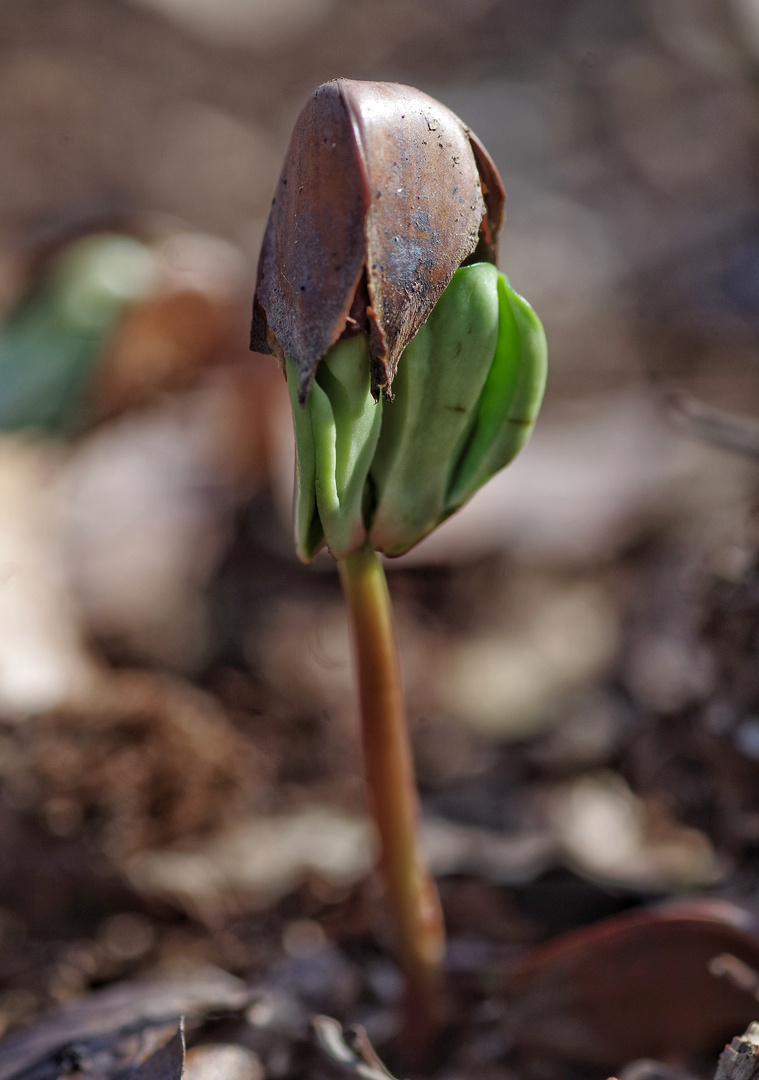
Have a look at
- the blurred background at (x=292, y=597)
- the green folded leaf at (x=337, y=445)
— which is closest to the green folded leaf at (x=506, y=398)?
the green folded leaf at (x=337, y=445)

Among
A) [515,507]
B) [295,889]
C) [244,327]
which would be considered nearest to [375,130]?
[295,889]

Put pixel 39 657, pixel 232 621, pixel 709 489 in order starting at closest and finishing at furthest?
1. pixel 39 657
2. pixel 232 621
3. pixel 709 489

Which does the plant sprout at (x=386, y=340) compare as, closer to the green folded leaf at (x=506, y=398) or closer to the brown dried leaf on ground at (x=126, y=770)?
the green folded leaf at (x=506, y=398)

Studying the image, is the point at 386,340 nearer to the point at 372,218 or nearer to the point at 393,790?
the point at 372,218

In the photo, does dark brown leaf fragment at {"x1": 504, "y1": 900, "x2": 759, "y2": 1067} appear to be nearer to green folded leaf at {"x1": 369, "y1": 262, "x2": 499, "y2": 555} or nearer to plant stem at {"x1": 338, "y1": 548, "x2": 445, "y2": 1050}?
plant stem at {"x1": 338, "y1": 548, "x2": 445, "y2": 1050}

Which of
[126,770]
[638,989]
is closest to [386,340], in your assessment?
[638,989]

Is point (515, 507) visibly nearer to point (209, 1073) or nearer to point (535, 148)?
point (209, 1073)

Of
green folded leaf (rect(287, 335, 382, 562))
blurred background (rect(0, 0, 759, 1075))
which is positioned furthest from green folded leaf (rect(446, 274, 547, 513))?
blurred background (rect(0, 0, 759, 1075))
